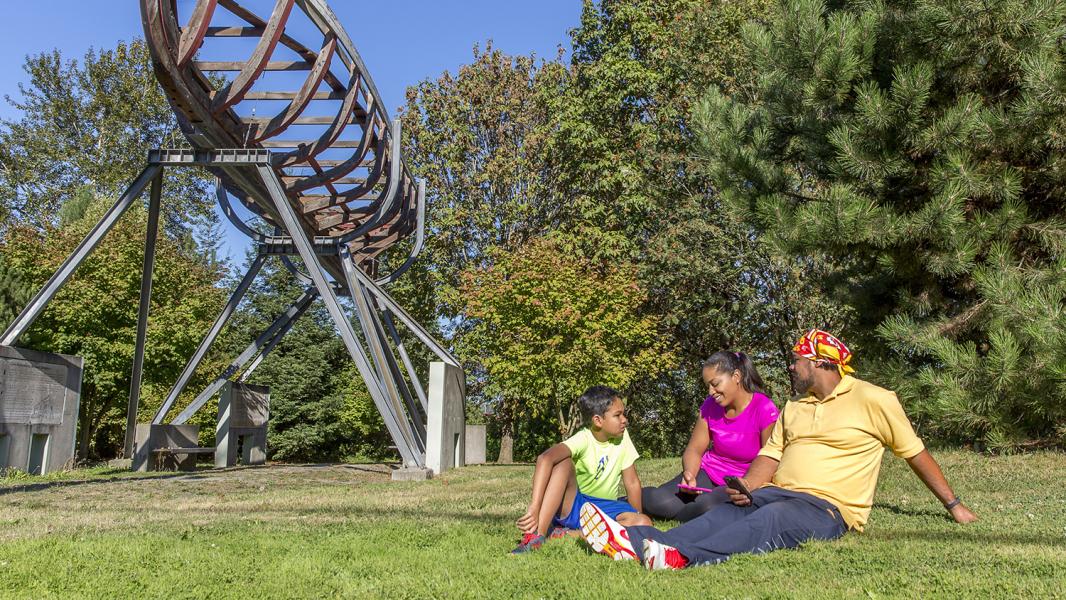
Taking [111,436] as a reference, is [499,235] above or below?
above

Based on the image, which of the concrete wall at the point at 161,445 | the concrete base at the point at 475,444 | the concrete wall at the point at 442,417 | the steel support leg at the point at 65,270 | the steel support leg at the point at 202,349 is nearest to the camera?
the steel support leg at the point at 65,270

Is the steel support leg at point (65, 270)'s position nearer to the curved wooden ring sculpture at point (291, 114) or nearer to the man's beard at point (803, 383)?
the curved wooden ring sculpture at point (291, 114)

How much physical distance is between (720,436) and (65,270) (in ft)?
28.5

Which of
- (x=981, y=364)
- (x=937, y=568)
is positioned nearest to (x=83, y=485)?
(x=937, y=568)

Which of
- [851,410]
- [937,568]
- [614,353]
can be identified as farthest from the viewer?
[614,353]

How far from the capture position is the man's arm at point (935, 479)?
5.09m

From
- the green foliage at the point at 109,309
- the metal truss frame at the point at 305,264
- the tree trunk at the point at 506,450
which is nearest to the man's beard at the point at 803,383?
the metal truss frame at the point at 305,264

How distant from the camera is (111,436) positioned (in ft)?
97.9

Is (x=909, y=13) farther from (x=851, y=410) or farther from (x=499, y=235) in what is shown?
(x=499, y=235)

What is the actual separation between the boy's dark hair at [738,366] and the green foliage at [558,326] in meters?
13.8

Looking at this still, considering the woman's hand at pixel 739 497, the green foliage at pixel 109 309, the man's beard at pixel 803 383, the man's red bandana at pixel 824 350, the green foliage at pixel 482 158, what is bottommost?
the woman's hand at pixel 739 497

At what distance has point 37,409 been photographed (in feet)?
40.2

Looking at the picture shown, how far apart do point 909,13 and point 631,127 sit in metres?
13.7

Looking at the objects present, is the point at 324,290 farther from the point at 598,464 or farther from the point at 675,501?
the point at 598,464
